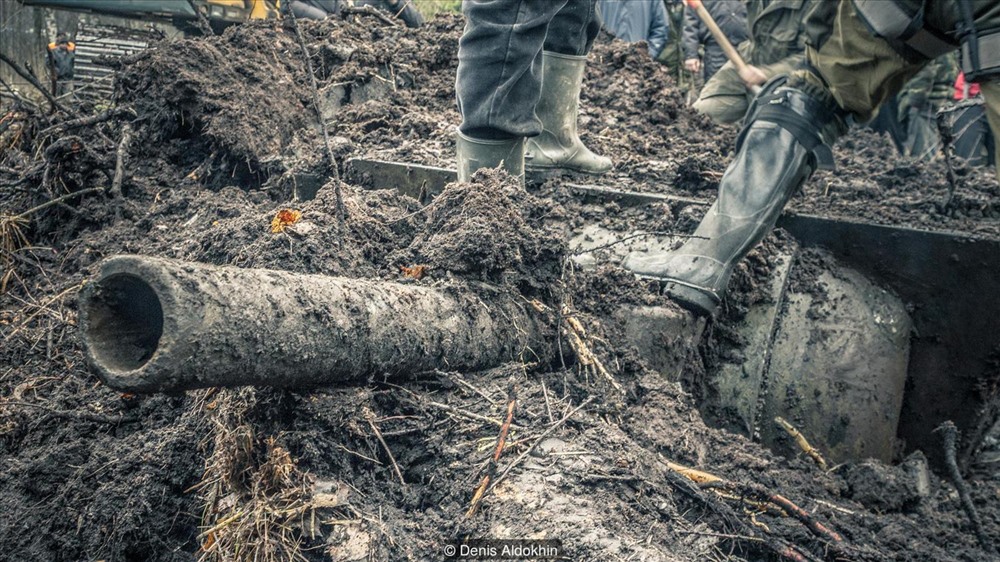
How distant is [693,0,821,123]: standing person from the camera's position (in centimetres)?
601

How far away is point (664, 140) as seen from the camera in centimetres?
454

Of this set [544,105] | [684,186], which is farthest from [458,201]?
[684,186]

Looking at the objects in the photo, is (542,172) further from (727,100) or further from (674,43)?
(674,43)

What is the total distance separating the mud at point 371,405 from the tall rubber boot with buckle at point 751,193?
5.6 inches

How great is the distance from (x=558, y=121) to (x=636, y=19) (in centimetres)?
509

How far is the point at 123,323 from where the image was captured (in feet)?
4.93

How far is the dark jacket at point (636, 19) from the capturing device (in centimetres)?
820

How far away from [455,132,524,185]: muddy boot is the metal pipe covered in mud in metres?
0.91

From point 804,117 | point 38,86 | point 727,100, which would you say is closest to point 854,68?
point 804,117

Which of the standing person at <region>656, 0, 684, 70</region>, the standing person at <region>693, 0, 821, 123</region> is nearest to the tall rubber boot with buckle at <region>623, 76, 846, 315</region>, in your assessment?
the standing person at <region>693, 0, 821, 123</region>

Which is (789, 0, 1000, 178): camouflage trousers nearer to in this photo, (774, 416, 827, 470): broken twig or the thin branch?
(774, 416, 827, 470): broken twig

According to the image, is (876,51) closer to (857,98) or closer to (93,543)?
(857,98)

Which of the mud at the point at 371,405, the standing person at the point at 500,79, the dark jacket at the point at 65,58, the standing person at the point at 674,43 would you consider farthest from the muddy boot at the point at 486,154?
the standing person at the point at 674,43

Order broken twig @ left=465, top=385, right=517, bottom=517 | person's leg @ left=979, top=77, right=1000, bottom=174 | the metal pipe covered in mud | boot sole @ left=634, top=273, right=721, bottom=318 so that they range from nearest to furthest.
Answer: the metal pipe covered in mud → broken twig @ left=465, top=385, right=517, bottom=517 → person's leg @ left=979, top=77, right=1000, bottom=174 → boot sole @ left=634, top=273, right=721, bottom=318
